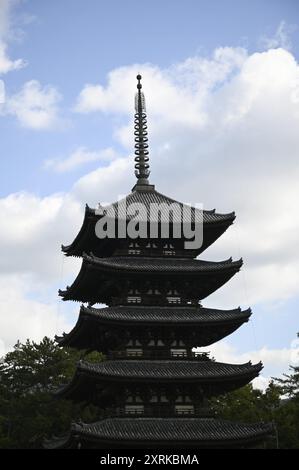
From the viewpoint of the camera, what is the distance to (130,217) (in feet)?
151

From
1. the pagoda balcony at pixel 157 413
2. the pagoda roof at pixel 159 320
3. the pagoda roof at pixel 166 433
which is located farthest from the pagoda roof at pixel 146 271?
the pagoda roof at pixel 166 433

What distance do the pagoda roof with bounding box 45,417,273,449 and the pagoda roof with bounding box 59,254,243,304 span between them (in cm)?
875

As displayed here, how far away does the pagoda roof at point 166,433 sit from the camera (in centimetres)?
3784

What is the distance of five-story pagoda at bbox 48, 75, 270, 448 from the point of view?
39562mm

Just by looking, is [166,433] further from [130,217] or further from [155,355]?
[130,217]

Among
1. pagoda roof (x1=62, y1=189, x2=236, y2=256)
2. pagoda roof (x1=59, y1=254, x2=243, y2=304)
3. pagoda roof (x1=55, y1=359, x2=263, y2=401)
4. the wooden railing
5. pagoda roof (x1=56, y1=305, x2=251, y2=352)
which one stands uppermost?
pagoda roof (x1=62, y1=189, x2=236, y2=256)

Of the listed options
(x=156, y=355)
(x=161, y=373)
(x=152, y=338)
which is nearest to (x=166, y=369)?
(x=161, y=373)

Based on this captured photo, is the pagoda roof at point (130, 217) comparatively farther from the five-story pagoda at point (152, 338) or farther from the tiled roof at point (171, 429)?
the tiled roof at point (171, 429)

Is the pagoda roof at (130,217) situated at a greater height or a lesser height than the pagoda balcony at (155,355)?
greater

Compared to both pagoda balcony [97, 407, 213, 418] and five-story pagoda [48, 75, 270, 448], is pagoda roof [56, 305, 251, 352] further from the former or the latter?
pagoda balcony [97, 407, 213, 418]

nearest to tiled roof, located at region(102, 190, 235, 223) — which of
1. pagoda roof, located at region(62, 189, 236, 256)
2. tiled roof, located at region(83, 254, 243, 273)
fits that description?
pagoda roof, located at region(62, 189, 236, 256)

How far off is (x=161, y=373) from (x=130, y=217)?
10491 mm

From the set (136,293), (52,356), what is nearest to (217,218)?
(136,293)

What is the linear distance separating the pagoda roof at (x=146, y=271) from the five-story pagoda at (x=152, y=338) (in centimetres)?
7
